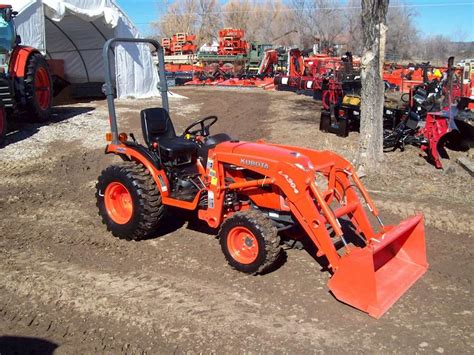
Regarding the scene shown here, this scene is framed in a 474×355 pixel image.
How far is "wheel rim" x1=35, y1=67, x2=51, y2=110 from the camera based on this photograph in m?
10.7

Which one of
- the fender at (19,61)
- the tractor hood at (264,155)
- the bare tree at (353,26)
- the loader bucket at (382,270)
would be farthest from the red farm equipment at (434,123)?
the bare tree at (353,26)

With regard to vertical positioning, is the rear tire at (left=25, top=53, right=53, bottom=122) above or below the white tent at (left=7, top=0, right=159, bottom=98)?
below

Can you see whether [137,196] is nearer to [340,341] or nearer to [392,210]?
[340,341]

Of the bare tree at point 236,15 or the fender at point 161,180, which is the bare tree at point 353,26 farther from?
the fender at point 161,180

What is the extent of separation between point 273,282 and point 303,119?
27.9ft

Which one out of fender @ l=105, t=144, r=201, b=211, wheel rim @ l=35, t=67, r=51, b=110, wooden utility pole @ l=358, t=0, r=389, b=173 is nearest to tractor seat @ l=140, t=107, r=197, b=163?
fender @ l=105, t=144, r=201, b=211

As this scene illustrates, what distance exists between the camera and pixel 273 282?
13.4 feet

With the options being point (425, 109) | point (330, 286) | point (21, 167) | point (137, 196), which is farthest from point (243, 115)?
point (330, 286)

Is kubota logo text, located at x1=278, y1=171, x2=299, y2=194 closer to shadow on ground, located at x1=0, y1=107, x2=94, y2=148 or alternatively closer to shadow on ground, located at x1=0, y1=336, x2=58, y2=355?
shadow on ground, located at x1=0, y1=336, x2=58, y2=355

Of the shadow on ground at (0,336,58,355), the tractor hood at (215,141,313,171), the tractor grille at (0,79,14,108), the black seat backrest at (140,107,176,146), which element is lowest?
the shadow on ground at (0,336,58,355)

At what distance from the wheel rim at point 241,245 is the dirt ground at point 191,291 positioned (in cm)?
14

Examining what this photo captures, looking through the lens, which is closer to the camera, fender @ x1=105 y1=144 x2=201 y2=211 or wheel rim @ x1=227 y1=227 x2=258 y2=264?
wheel rim @ x1=227 y1=227 x2=258 y2=264

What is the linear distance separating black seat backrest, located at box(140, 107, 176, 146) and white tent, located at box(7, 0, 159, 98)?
305 inches

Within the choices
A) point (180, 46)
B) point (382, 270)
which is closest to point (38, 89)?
point (382, 270)
